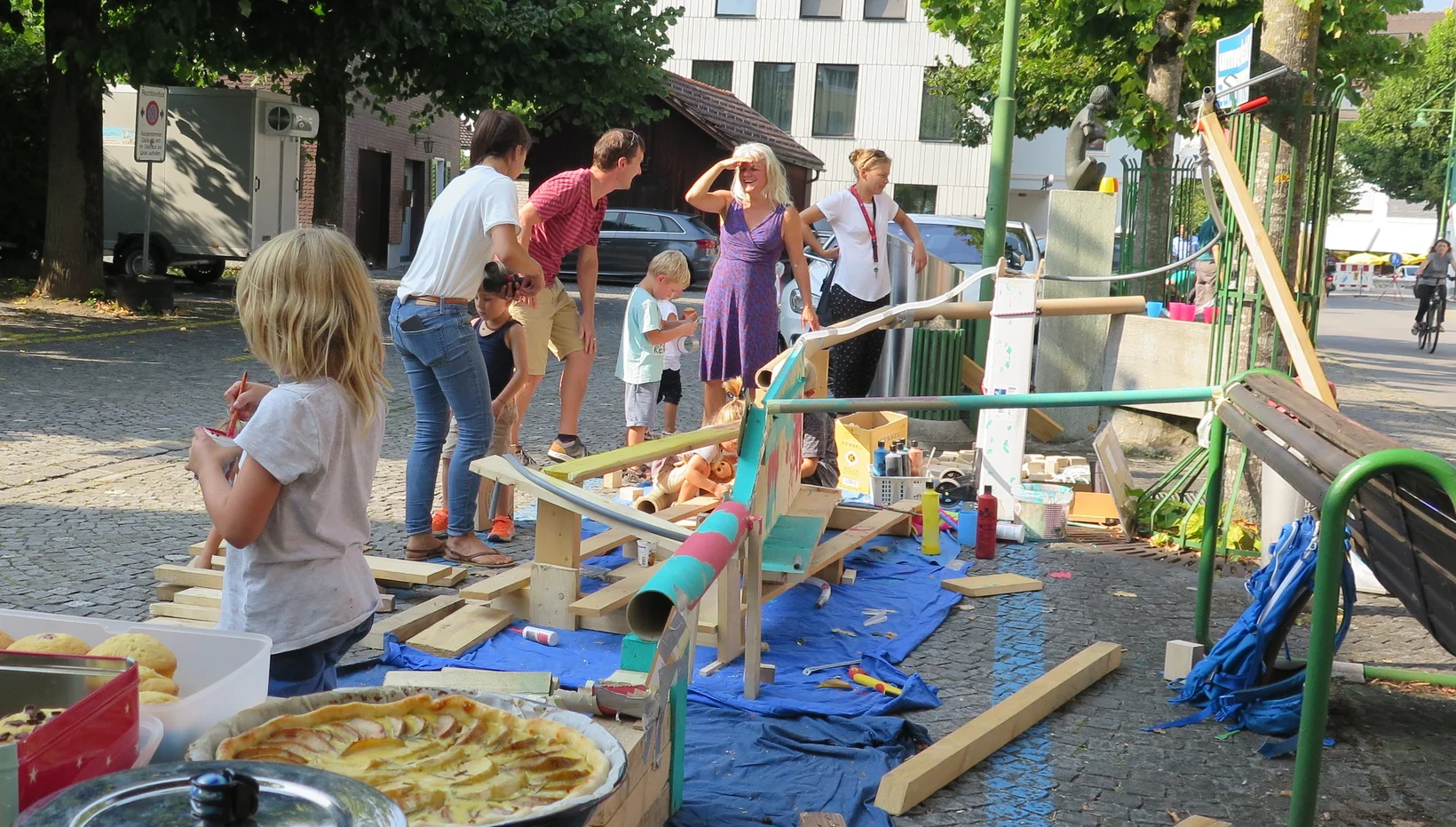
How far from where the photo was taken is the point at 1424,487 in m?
2.87

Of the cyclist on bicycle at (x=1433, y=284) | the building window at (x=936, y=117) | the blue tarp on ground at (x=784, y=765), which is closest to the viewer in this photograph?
the blue tarp on ground at (x=784, y=765)

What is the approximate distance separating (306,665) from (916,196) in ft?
131

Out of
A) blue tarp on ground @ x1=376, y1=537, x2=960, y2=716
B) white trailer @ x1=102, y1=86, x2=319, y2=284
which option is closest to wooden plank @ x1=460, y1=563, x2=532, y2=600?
blue tarp on ground @ x1=376, y1=537, x2=960, y2=716

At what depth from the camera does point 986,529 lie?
6.76 metres

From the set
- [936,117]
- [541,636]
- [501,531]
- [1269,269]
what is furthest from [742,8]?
[541,636]

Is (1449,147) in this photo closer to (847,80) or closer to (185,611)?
(847,80)

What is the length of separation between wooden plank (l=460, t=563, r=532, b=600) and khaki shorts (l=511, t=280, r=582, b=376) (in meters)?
1.54

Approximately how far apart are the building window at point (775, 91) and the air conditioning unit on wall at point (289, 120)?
24011 mm

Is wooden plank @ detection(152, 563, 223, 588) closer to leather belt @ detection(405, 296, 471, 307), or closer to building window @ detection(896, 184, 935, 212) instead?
leather belt @ detection(405, 296, 471, 307)

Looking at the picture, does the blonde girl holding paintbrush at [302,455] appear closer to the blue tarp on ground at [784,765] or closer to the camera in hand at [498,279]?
the blue tarp on ground at [784,765]

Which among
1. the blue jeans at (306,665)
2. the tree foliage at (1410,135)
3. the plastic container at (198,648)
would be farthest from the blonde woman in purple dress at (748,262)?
the tree foliage at (1410,135)

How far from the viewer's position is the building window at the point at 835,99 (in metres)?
41.2

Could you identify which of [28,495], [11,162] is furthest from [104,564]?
[11,162]

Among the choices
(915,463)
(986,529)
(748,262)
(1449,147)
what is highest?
(1449,147)
